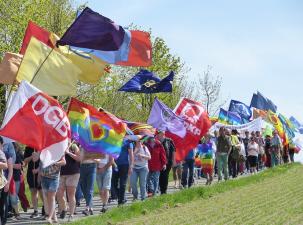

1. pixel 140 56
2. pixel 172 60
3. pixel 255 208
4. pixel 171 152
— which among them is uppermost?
pixel 172 60

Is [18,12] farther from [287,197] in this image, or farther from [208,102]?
[208,102]

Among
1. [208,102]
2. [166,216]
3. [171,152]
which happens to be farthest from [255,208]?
[208,102]

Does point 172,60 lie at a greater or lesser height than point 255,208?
greater

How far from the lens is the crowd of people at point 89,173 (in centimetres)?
1357

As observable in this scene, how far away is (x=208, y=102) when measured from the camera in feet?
219

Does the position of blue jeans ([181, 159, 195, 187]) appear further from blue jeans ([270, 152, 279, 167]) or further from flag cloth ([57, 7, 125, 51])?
blue jeans ([270, 152, 279, 167])

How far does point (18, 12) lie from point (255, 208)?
65.0ft

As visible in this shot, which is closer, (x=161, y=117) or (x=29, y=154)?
(x=29, y=154)

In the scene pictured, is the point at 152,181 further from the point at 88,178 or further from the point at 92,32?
the point at 92,32

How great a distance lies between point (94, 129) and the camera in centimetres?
1465

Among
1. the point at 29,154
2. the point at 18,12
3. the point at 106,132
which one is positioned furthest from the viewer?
the point at 18,12

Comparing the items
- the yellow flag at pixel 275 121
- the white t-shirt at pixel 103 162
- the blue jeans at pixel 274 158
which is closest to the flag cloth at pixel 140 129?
the white t-shirt at pixel 103 162

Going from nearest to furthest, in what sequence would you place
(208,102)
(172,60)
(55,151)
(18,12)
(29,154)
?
(55,151), (29,154), (18,12), (172,60), (208,102)

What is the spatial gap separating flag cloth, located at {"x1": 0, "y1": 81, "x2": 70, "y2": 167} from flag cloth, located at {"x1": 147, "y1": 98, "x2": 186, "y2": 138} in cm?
790
